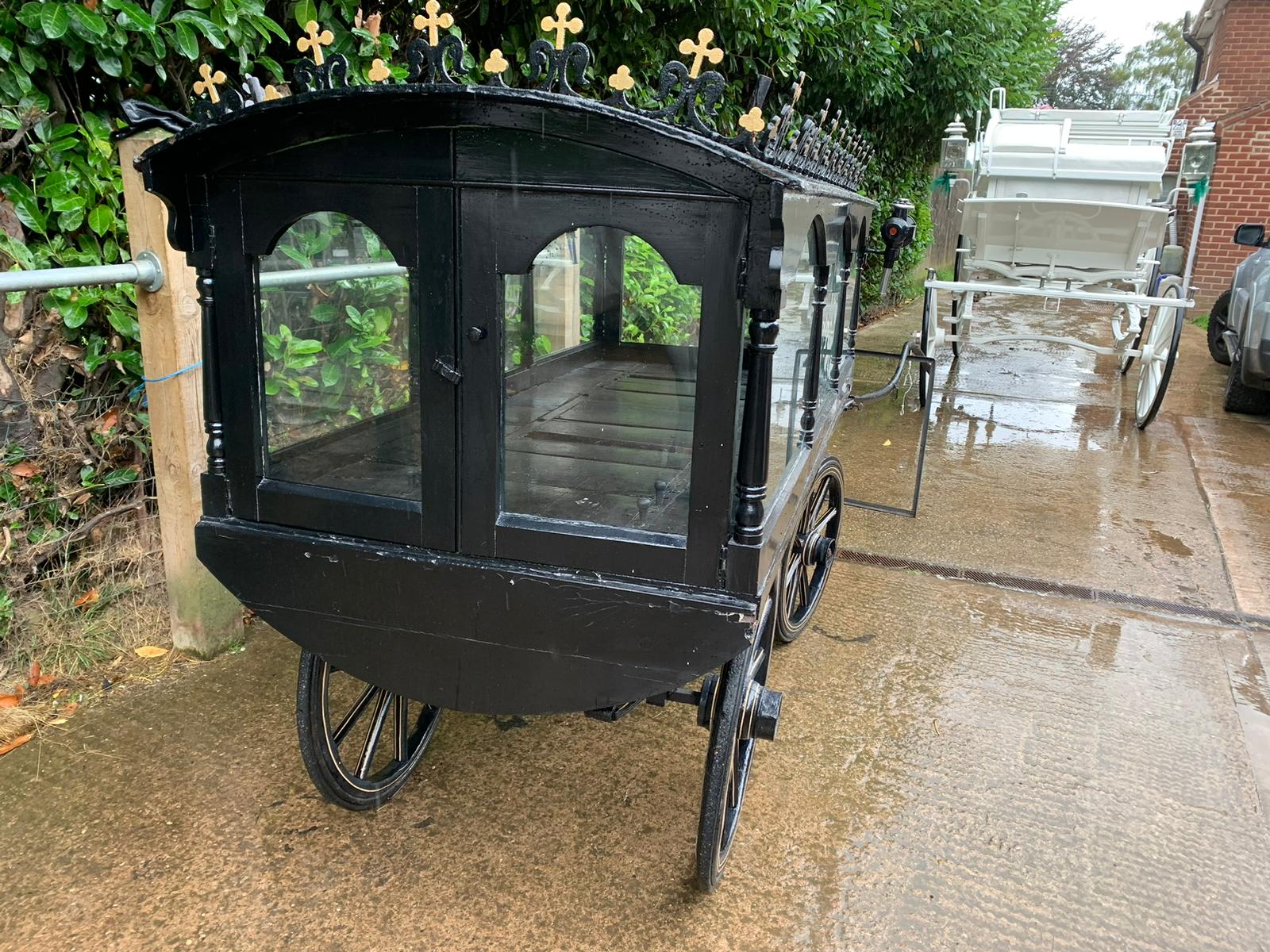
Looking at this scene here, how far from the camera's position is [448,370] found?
1849 millimetres

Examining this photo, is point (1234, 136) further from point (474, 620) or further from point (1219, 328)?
point (474, 620)

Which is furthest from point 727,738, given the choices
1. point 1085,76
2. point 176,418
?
point 1085,76

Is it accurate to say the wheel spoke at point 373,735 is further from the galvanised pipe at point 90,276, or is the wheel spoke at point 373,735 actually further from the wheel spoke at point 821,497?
the wheel spoke at point 821,497

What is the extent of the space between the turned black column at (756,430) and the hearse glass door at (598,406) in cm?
5

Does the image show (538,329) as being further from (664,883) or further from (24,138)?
(24,138)

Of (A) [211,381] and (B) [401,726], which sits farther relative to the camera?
(B) [401,726]

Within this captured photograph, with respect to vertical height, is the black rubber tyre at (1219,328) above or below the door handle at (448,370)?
below

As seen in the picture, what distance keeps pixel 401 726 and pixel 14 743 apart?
1145mm

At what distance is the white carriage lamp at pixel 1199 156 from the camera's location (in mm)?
6102

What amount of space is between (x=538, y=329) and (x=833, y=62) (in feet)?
20.1

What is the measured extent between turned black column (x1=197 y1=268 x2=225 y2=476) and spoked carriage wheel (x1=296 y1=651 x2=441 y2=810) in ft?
1.71

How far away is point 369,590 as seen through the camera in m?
2.04

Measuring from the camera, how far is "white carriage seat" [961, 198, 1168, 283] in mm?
6266

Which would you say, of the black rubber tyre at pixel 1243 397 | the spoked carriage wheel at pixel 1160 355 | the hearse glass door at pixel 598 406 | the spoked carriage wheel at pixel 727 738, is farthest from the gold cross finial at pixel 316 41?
the black rubber tyre at pixel 1243 397
